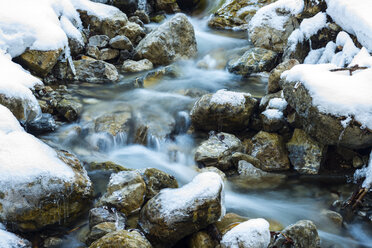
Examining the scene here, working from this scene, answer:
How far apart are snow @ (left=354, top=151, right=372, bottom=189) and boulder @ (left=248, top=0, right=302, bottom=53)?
4779mm

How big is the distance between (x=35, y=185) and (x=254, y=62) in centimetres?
630

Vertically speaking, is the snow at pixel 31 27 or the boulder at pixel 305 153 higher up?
the snow at pixel 31 27

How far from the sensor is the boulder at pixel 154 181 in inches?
140

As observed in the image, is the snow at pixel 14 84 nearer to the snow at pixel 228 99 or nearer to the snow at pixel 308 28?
the snow at pixel 228 99

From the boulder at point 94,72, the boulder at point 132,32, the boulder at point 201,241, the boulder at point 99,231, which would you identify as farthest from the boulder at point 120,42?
the boulder at point 201,241

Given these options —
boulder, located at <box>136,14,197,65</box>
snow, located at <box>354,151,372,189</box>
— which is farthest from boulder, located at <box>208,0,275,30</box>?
snow, located at <box>354,151,372,189</box>

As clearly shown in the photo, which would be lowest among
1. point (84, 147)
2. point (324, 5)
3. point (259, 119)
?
point (84, 147)

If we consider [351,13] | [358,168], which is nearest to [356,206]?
[358,168]

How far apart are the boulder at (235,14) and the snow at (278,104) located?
6780 millimetres

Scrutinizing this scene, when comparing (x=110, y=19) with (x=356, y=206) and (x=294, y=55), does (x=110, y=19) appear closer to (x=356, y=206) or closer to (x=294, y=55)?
(x=294, y=55)

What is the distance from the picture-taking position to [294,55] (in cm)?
732

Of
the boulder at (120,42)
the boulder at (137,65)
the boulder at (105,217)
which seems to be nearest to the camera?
the boulder at (105,217)

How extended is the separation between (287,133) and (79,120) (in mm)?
3638

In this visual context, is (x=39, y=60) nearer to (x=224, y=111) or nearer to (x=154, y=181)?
(x=224, y=111)
